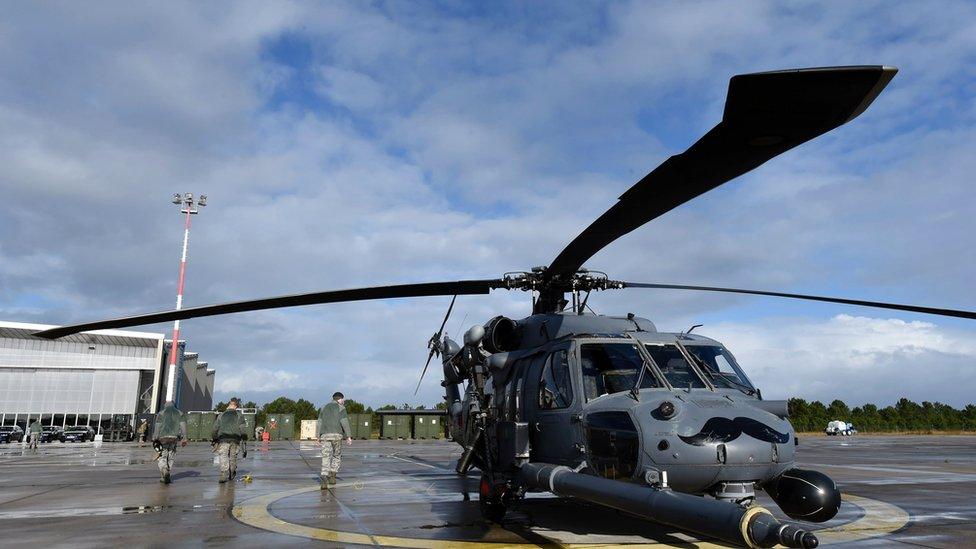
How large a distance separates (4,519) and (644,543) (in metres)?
8.76

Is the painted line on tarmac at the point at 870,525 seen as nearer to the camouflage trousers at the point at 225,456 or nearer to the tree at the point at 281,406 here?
the camouflage trousers at the point at 225,456

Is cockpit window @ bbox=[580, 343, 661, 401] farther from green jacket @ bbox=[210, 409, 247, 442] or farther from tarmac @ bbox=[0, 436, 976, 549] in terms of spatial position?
green jacket @ bbox=[210, 409, 247, 442]

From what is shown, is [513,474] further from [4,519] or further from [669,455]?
[4,519]

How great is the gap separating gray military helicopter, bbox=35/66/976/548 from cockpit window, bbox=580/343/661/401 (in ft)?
0.06

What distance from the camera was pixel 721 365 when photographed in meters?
7.99

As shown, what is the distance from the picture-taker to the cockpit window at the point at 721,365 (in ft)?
25.1

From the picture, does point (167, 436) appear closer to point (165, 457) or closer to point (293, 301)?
point (165, 457)

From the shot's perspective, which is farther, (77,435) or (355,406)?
(355,406)

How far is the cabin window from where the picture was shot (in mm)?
7859

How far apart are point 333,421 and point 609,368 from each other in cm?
811

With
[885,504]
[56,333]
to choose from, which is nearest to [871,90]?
[885,504]

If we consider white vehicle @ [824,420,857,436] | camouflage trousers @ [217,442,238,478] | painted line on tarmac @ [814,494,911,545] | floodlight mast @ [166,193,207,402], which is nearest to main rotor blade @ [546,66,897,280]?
painted line on tarmac @ [814,494,911,545]

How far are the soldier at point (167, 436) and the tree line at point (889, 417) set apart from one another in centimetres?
7439

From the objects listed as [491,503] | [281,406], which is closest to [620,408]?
[491,503]
